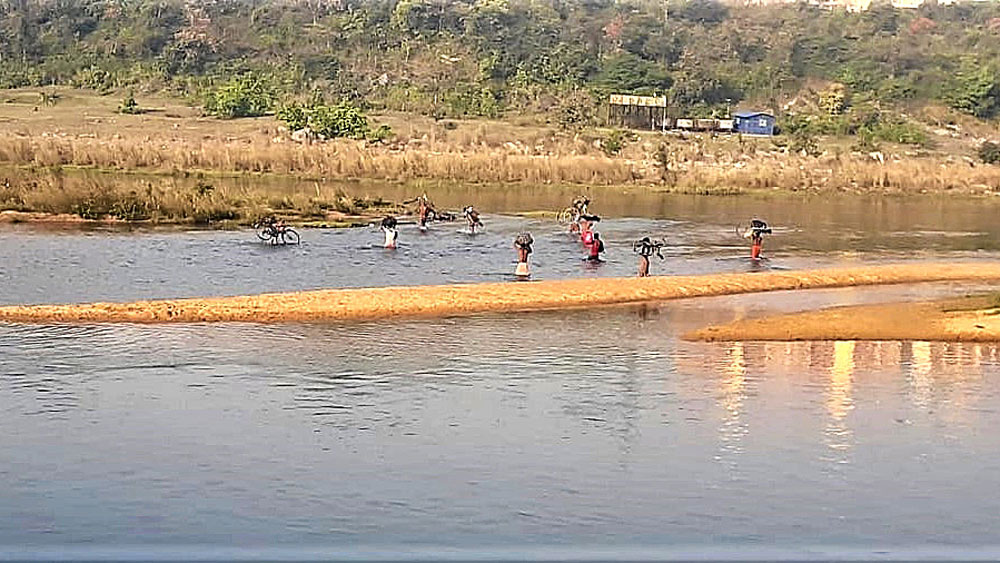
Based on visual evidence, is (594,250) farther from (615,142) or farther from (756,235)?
(615,142)

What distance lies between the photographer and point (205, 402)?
16625mm

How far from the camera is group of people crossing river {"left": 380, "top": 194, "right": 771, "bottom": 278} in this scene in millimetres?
30500

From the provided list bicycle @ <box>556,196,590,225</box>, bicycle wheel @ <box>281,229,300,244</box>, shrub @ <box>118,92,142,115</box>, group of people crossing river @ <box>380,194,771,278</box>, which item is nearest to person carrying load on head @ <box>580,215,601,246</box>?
group of people crossing river @ <box>380,194,771,278</box>

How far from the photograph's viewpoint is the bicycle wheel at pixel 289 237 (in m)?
37.6

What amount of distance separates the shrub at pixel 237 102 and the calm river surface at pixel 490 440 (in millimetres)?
60563

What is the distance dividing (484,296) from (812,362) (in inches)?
288

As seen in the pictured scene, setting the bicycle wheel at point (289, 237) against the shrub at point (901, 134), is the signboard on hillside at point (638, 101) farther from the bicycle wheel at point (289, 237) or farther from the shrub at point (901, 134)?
the bicycle wheel at point (289, 237)

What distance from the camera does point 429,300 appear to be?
2523cm

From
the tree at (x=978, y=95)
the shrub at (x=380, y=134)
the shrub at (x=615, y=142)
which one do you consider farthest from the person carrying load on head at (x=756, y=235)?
the tree at (x=978, y=95)

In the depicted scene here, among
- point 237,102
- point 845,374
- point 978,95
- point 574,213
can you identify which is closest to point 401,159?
point 574,213

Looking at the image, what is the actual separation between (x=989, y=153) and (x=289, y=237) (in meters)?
53.0

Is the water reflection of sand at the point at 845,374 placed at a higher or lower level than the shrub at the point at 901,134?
lower

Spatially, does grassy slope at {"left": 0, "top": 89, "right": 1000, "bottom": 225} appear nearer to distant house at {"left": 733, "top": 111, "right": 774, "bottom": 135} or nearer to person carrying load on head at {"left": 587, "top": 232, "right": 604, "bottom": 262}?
distant house at {"left": 733, "top": 111, "right": 774, "bottom": 135}

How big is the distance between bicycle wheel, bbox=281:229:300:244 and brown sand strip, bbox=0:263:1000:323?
11.1 m
